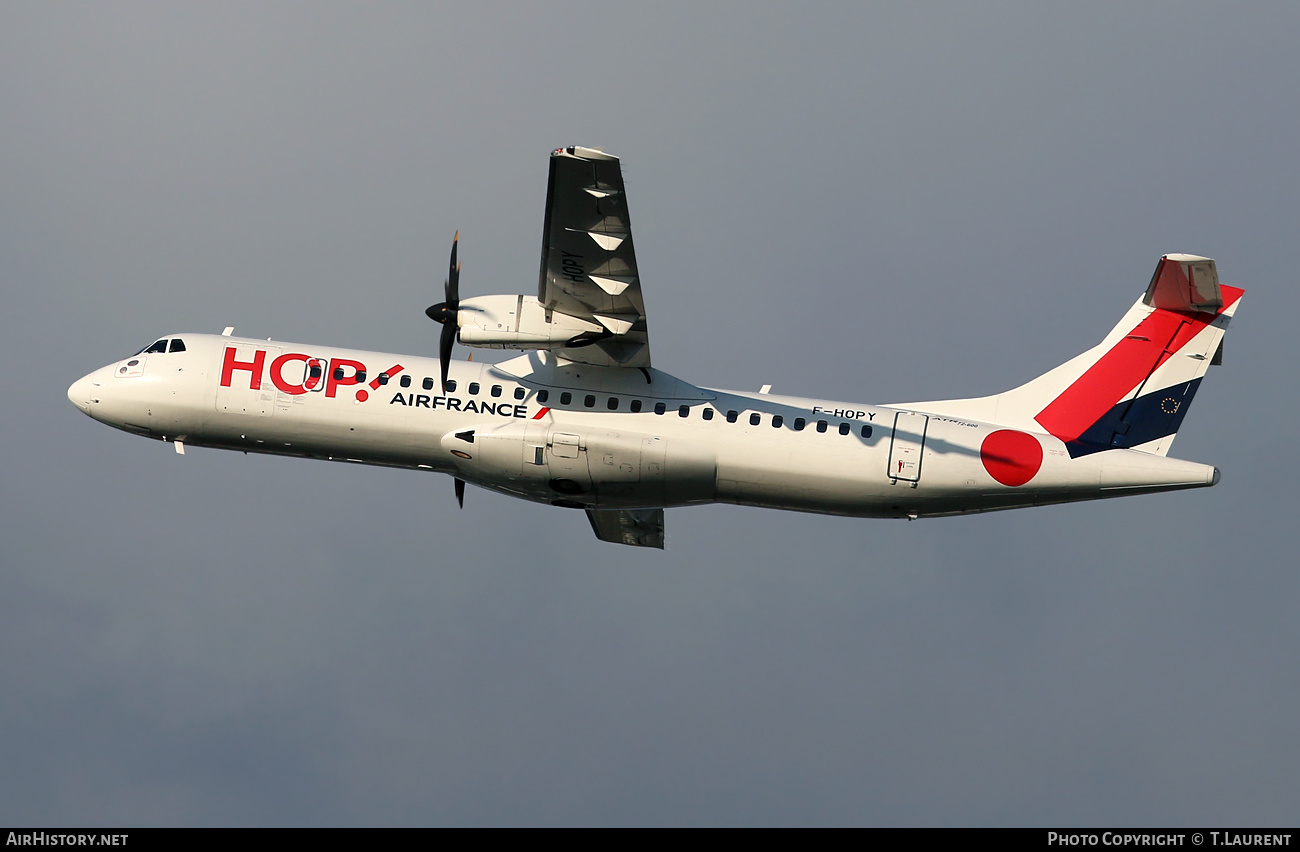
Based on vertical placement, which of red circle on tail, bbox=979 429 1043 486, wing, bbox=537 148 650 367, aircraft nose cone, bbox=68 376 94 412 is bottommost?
red circle on tail, bbox=979 429 1043 486

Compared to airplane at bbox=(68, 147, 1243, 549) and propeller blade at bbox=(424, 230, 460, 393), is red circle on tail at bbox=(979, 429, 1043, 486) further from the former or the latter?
propeller blade at bbox=(424, 230, 460, 393)

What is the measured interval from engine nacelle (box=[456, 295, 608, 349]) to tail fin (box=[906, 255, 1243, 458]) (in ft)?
30.3

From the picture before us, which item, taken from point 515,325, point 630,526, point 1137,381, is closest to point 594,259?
Result: point 515,325

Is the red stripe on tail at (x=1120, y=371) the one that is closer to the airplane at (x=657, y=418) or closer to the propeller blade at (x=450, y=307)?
the airplane at (x=657, y=418)

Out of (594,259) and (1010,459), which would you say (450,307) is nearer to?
(594,259)

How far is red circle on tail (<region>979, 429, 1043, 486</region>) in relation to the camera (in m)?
32.7

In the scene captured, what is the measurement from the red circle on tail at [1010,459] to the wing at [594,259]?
25.3ft

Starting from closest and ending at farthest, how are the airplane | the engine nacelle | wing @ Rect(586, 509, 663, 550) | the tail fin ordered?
the engine nacelle, the airplane, the tail fin, wing @ Rect(586, 509, 663, 550)

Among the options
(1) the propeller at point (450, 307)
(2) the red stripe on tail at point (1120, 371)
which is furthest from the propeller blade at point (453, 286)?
(2) the red stripe on tail at point (1120, 371)

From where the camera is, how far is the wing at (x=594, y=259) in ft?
94.4

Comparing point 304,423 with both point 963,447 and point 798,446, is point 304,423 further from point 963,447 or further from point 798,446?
point 963,447

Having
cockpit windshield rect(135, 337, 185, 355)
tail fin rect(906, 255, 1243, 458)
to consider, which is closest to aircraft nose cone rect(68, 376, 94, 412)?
cockpit windshield rect(135, 337, 185, 355)

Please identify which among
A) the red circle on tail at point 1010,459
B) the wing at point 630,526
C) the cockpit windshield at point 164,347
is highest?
the cockpit windshield at point 164,347
